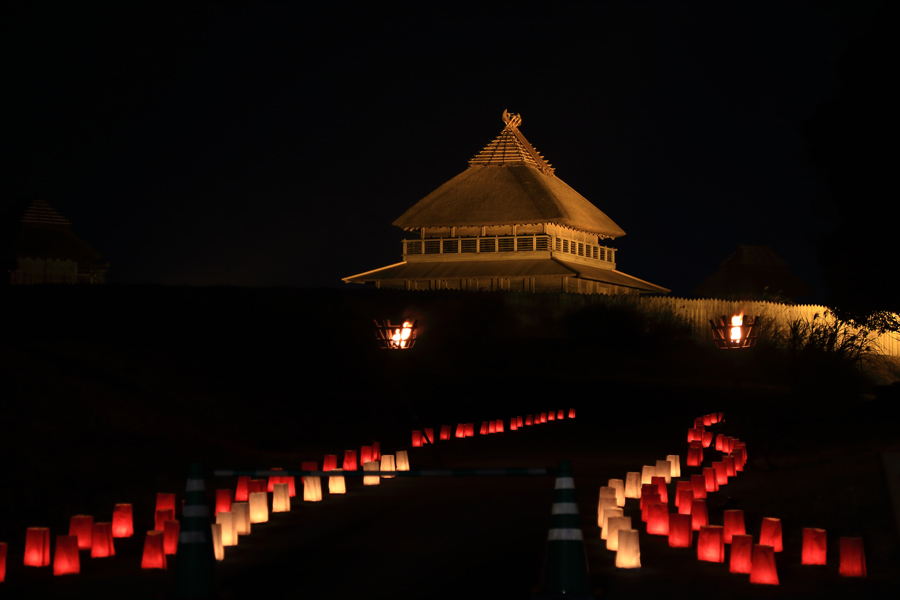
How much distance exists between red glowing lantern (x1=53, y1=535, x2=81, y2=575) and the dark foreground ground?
6.9 inches

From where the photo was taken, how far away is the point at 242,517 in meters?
9.10

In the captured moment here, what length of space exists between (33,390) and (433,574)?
1378cm

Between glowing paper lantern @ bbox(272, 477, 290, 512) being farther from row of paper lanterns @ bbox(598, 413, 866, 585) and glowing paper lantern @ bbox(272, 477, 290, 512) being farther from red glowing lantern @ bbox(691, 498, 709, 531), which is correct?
red glowing lantern @ bbox(691, 498, 709, 531)

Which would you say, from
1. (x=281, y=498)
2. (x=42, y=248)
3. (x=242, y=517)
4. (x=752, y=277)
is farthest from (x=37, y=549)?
(x=752, y=277)

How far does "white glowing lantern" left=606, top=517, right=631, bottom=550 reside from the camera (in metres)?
8.23

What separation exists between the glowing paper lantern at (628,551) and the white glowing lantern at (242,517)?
346 centimetres

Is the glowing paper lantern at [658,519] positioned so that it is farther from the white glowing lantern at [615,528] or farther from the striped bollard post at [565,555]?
the striped bollard post at [565,555]

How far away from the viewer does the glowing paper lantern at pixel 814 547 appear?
7.60 metres

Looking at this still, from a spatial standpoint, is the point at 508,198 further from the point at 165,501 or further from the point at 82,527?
the point at 82,527

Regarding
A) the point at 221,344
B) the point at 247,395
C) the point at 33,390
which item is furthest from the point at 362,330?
the point at 33,390

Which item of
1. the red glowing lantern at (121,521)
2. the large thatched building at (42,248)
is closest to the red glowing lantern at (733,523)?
the red glowing lantern at (121,521)

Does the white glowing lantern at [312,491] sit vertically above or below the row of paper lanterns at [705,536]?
above

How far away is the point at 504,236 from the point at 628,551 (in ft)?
153

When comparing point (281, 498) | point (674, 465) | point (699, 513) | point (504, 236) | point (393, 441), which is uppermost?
point (504, 236)
